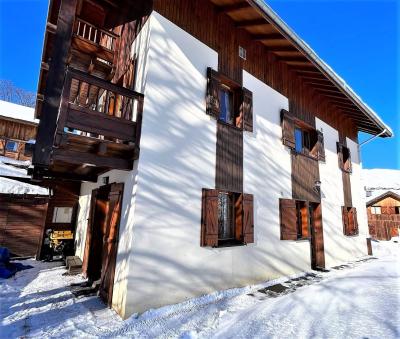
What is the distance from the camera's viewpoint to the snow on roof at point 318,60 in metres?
6.02

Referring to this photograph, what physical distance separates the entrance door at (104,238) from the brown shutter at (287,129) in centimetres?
557

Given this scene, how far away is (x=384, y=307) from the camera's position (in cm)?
370

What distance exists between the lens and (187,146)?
5.51 meters

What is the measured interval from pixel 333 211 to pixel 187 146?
7588 millimetres

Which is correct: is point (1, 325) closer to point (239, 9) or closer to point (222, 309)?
point (222, 309)

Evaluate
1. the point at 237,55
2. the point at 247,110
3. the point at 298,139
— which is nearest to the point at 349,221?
the point at 298,139

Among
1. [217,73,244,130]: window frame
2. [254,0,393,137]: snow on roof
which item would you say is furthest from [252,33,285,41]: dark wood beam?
[217,73,244,130]: window frame

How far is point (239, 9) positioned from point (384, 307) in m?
7.28

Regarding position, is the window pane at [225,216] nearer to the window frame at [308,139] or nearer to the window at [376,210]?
the window frame at [308,139]

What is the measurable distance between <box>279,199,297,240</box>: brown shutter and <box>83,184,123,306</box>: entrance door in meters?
4.76

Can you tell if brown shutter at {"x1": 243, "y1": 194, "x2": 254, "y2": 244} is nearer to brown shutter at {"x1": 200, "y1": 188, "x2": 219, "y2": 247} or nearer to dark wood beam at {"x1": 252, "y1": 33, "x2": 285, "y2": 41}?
brown shutter at {"x1": 200, "y1": 188, "x2": 219, "y2": 247}

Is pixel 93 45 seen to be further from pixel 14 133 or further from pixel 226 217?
pixel 14 133

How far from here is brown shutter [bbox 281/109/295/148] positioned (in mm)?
8180

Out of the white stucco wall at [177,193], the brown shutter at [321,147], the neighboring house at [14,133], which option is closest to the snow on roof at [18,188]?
the white stucco wall at [177,193]
